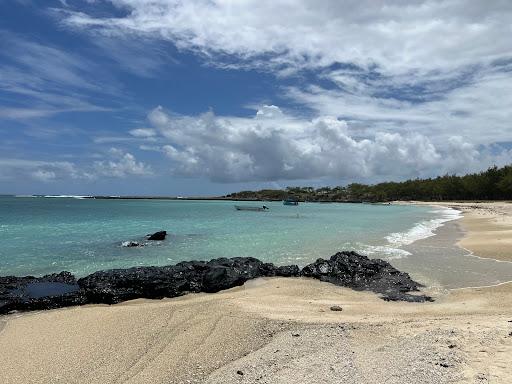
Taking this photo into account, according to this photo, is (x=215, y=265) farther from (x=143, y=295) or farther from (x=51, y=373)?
(x=51, y=373)

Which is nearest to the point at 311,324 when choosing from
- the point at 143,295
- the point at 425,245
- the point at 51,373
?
the point at 51,373

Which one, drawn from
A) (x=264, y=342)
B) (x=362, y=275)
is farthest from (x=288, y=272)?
(x=264, y=342)

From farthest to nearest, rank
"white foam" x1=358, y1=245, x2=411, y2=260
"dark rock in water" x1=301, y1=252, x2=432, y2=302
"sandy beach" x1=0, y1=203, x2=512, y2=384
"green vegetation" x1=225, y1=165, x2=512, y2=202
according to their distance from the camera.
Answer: "green vegetation" x1=225, y1=165, x2=512, y2=202
"white foam" x1=358, y1=245, x2=411, y2=260
"dark rock in water" x1=301, y1=252, x2=432, y2=302
"sandy beach" x1=0, y1=203, x2=512, y2=384

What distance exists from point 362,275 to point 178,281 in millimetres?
6699

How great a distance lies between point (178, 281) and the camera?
46.9 feet

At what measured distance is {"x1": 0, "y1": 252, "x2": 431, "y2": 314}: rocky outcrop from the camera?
42.7 feet

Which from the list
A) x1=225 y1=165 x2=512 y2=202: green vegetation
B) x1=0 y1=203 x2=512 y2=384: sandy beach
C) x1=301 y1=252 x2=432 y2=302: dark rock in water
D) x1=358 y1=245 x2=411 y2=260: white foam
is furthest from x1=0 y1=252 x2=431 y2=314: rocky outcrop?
x1=225 y1=165 x2=512 y2=202: green vegetation

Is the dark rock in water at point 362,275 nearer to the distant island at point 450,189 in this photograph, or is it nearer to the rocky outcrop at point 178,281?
the rocky outcrop at point 178,281

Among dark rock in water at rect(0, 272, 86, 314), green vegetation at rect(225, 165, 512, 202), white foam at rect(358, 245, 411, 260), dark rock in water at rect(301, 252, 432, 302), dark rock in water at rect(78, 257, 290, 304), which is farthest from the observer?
green vegetation at rect(225, 165, 512, 202)

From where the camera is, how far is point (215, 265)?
15883mm

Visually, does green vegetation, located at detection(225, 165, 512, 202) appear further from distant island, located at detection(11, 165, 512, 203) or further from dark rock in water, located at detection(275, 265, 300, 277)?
dark rock in water, located at detection(275, 265, 300, 277)

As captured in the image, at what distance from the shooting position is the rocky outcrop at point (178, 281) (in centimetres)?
1302

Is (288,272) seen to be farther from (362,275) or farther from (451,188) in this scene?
(451,188)

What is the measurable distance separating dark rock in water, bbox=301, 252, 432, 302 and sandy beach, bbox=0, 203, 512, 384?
179 centimetres
